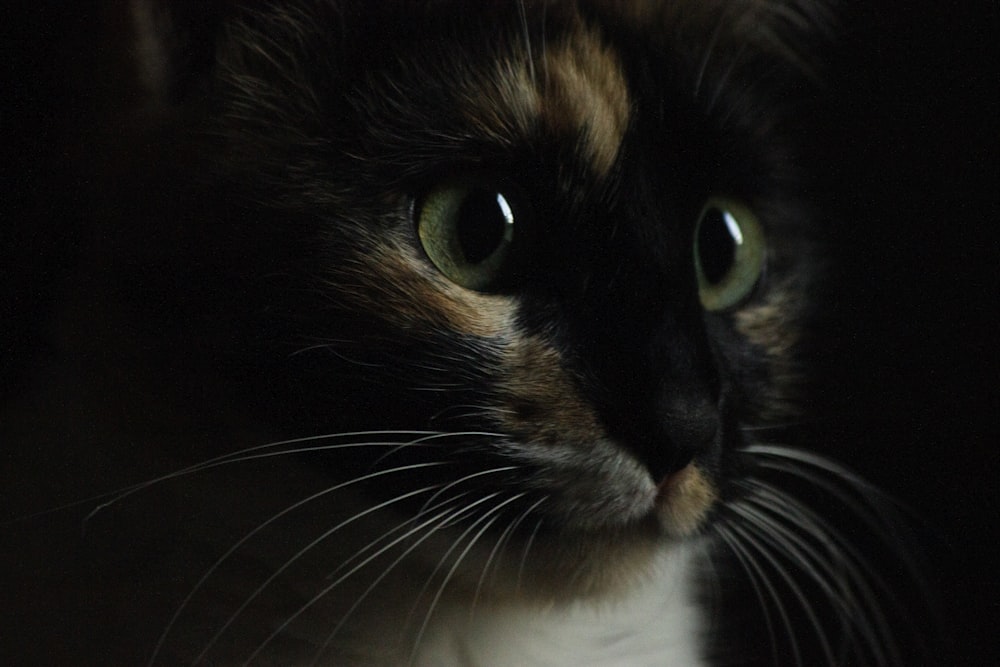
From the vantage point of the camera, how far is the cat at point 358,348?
18.0 inches

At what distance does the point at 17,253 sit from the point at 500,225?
0.84ft

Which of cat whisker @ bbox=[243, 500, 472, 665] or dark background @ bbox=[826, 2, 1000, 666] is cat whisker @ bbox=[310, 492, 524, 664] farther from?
dark background @ bbox=[826, 2, 1000, 666]

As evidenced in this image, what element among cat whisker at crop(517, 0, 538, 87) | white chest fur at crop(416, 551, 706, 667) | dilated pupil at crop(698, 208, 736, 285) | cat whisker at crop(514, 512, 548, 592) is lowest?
white chest fur at crop(416, 551, 706, 667)

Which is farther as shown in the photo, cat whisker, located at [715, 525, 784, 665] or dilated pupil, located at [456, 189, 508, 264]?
cat whisker, located at [715, 525, 784, 665]

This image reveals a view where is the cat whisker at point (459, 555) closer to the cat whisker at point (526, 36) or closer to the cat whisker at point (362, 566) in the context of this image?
the cat whisker at point (362, 566)

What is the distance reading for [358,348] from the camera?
1.54ft

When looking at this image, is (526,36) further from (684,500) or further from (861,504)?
(861,504)

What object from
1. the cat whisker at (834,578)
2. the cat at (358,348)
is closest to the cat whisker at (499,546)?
the cat at (358,348)

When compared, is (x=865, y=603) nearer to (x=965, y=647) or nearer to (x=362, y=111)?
(x=965, y=647)

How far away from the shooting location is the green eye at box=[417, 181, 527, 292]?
0.48 meters

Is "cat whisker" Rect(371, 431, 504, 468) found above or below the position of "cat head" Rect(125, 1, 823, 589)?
below

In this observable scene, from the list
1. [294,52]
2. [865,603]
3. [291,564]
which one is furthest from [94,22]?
[865,603]

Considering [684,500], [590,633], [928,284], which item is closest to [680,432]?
[684,500]

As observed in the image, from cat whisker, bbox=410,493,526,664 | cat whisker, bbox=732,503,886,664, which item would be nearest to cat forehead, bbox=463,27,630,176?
cat whisker, bbox=410,493,526,664
